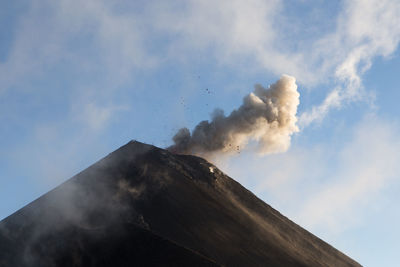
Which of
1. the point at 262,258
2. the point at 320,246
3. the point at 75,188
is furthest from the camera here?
the point at 320,246

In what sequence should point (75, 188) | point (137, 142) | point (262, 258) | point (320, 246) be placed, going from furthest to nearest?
1. point (137, 142)
2. point (320, 246)
3. point (75, 188)
4. point (262, 258)

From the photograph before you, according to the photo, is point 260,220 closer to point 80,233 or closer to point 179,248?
point 179,248

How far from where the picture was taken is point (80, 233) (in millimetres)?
42156

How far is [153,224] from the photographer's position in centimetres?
4312

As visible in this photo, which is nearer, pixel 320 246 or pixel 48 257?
pixel 48 257

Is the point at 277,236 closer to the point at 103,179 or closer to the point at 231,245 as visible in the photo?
the point at 231,245

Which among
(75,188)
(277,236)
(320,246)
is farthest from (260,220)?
(75,188)

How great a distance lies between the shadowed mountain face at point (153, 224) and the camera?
1592 inches

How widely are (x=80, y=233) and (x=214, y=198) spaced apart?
14.1 metres

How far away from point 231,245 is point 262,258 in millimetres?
2733

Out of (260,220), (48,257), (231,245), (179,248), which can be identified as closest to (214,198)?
(260,220)

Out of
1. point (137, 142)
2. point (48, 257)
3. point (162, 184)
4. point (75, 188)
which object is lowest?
point (48, 257)

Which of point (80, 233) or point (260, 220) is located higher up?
point (260, 220)

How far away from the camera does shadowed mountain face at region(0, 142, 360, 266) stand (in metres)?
40.4
